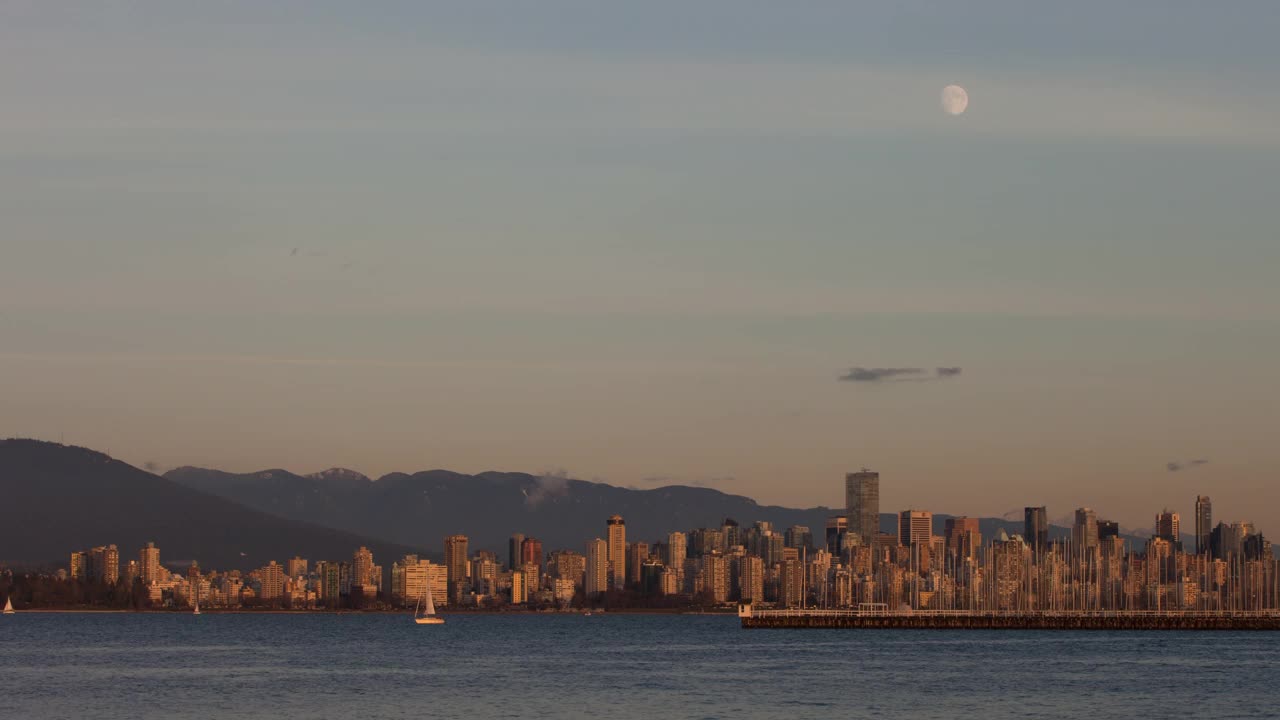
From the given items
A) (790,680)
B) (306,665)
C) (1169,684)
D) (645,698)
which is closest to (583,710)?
(645,698)

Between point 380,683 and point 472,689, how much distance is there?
10577mm

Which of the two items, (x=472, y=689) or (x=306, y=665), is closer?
(x=472, y=689)

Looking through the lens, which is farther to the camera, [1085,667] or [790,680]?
[1085,667]

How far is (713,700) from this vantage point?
113125 mm

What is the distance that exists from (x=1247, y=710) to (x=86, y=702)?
67.4 meters

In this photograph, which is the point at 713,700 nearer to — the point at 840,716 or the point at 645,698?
the point at 645,698

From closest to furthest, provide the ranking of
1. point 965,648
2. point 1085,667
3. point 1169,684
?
point 1169,684, point 1085,667, point 965,648

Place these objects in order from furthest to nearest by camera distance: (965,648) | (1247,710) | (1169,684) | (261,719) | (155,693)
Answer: (965,648), (1169,684), (155,693), (1247,710), (261,719)

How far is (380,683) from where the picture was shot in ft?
434

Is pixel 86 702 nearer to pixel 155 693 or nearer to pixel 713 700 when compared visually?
pixel 155 693

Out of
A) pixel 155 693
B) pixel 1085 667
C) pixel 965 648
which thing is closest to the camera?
pixel 155 693

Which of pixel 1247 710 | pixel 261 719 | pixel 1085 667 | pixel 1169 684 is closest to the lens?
pixel 261 719

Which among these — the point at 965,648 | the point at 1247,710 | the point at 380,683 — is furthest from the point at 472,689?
the point at 965,648

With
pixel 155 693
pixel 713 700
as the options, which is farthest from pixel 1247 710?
pixel 155 693
